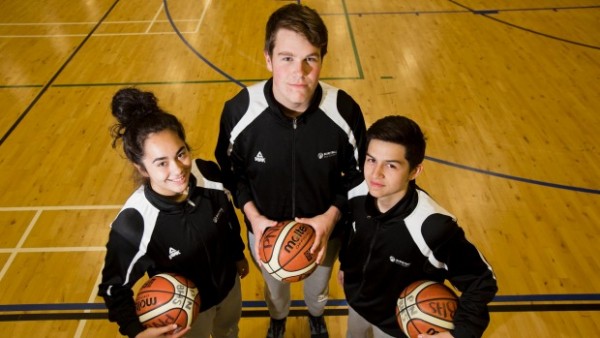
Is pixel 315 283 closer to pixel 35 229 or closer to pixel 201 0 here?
pixel 35 229

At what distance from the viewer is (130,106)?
73.5 inches

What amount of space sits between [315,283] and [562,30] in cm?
709

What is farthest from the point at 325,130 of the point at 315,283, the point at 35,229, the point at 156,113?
the point at 35,229

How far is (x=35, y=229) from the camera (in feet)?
12.0

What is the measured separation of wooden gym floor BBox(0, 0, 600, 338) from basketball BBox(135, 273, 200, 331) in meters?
1.12

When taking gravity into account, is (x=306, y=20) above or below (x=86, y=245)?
above

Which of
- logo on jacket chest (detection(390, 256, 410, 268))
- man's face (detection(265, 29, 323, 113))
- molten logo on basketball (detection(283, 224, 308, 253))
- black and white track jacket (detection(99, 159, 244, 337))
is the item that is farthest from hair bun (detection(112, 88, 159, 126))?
logo on jacket chest (detection(390, 256, 410, 268))

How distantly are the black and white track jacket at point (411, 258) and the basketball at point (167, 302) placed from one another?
80cm

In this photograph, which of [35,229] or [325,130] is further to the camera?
[35,229]

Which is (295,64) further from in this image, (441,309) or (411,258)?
(441,309)

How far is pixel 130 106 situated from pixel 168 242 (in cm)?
64

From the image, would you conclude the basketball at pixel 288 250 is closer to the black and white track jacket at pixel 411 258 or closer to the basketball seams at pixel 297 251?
the basketball seams at pixel 297 251

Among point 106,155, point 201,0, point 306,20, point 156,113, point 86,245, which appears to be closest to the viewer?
point 306,20

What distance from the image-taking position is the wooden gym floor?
315 cm
